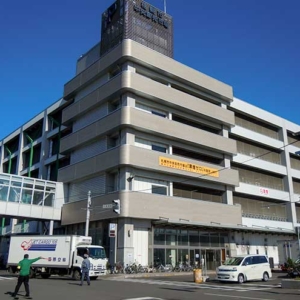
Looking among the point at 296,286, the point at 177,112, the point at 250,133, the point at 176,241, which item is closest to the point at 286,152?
the point at 250,133

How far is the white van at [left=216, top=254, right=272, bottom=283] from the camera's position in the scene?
2419cm

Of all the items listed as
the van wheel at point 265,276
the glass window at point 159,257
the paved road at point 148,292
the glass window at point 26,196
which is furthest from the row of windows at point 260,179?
the paved road at point 148,292

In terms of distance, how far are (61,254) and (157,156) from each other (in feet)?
48.9

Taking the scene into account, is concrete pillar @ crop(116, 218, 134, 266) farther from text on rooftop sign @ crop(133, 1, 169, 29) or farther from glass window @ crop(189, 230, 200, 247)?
text on rooftop sign @ crop(133, 1, 169, 29)

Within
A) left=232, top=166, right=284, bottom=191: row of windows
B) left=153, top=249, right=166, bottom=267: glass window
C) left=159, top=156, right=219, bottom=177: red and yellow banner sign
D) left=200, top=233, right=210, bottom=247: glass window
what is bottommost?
left=153, top=249, right=166, bottom=267: glass window

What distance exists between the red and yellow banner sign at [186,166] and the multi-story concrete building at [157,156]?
0.11 meters

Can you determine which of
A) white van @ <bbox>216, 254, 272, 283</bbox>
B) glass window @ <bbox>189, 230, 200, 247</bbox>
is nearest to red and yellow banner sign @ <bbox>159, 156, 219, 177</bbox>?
glass window @ <bbox>189, 230, 200, 247</bbox>

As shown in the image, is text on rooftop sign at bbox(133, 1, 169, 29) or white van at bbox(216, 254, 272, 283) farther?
text on rooftop sign at bbox(133, 1, 169, 29)

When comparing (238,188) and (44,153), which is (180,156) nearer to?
(238,188)

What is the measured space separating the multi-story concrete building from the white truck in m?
7.58

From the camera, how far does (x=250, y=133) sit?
5253 centimetres

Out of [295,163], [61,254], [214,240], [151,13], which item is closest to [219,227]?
[214,240]

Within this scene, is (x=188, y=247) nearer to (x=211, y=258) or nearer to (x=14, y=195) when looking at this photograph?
(x=211, y=258)

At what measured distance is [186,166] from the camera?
40875mm
